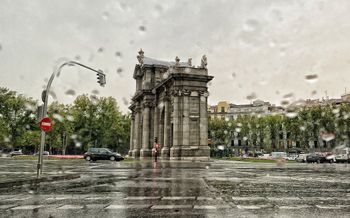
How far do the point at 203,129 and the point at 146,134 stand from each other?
44.7 ft

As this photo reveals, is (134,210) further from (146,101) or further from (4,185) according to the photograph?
(146,101)

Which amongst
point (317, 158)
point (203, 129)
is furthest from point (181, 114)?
point (317, 158)

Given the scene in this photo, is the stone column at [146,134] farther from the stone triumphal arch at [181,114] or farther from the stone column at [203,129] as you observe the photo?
the stone column at [203,129]

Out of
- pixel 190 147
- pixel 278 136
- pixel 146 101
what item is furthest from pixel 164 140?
pixel 278 136

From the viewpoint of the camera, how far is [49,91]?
49.3ft

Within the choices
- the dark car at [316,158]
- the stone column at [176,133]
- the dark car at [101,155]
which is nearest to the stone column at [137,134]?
the stone column at [176,133]

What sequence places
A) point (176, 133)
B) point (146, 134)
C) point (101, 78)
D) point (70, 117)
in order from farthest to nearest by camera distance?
point (70, 117), point (146, 134), point (176, 133), point (101, 78)

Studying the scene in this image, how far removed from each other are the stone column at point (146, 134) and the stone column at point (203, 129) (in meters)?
13.0

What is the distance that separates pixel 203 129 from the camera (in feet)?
138

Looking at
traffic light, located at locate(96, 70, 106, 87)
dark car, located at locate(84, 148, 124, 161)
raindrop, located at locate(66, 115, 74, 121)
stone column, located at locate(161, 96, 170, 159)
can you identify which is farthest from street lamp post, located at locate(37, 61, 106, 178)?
raindrop, located at locate(66, 115, 74, 121)

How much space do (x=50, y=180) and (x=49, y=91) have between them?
423 cm

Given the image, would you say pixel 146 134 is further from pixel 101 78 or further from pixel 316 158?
pixel 101 78

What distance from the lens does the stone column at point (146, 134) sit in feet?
171

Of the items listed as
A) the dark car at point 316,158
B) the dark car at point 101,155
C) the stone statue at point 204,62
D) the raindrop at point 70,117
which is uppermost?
the stone statue at point 204,62
